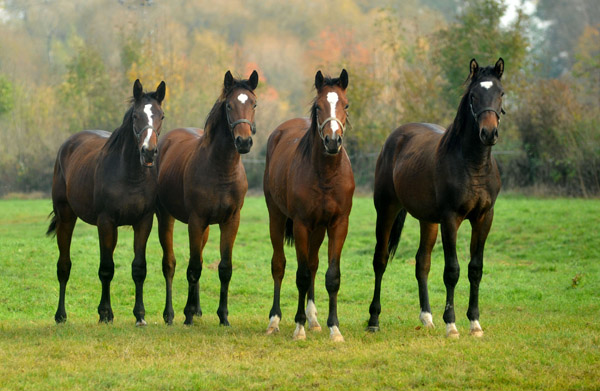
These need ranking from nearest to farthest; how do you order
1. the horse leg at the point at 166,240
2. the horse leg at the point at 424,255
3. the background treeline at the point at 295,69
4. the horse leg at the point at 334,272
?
the horse leg at the point at 334,272, the horse leg at the point at 424,255, the horse leg at the point at 166,240, the background treeline at the point at 295,69

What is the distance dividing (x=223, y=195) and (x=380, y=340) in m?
2.40

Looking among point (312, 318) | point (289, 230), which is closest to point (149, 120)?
point (289, 230)

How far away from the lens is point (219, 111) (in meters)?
8.60

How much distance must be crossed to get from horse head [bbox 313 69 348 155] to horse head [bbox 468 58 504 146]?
4.18ft

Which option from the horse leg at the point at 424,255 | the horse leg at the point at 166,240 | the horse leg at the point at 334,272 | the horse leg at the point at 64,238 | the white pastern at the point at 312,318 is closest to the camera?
the horse leg at the point at 334,272

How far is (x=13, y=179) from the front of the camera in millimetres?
33375

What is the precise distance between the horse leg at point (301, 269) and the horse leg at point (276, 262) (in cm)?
43

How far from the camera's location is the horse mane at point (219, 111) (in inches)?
332

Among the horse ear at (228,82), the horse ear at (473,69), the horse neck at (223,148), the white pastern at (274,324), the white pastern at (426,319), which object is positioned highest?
the horse ear at (473,69)

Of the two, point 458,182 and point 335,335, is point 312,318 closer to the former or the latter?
point 335,335

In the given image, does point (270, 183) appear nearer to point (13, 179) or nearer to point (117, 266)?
point (117, 266)

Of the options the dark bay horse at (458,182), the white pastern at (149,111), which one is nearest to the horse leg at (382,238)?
the dark bay horse at (458,182)

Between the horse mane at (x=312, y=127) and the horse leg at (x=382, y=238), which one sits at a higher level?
the horse mane at (x=312, y=127)

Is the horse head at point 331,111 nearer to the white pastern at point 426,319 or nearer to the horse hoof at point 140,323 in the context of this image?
the white pastern at point 426,319
